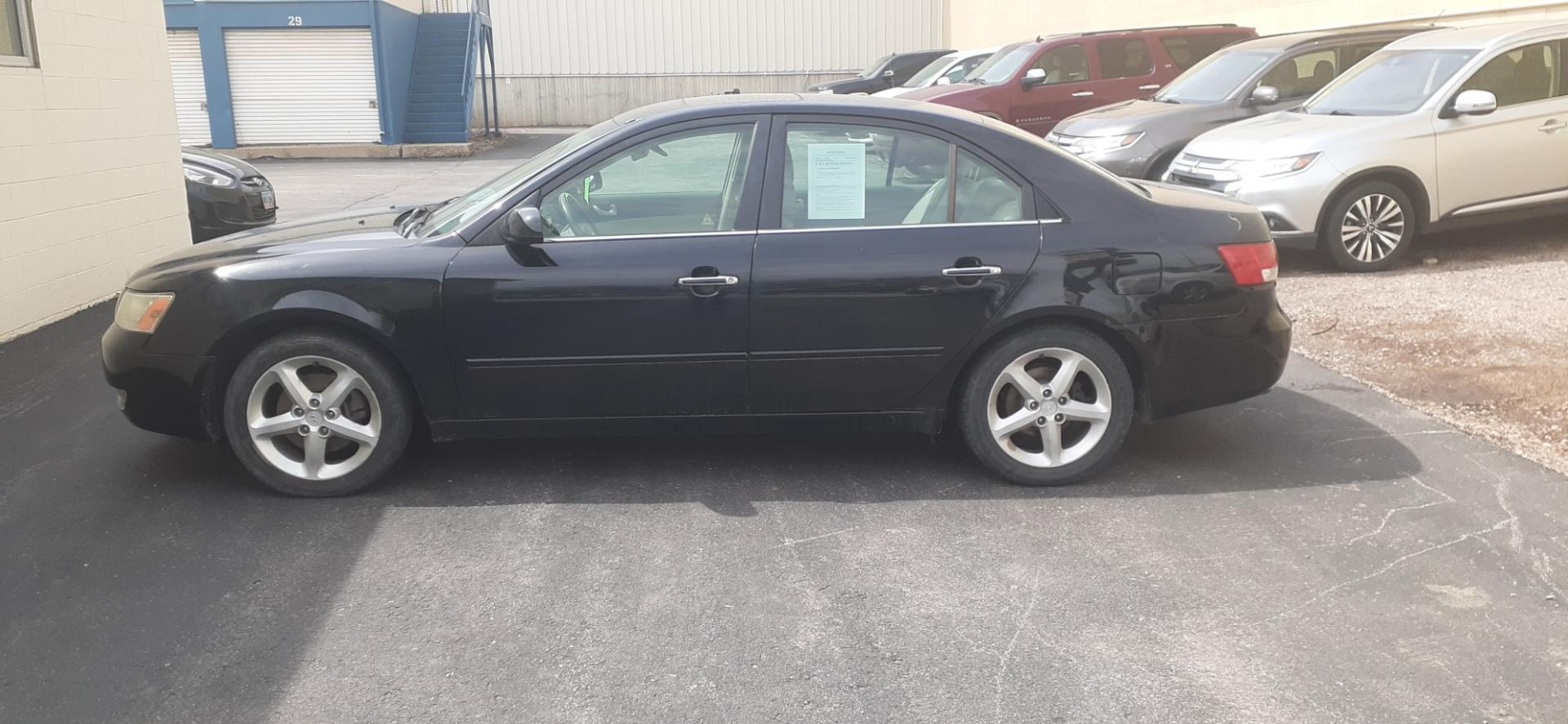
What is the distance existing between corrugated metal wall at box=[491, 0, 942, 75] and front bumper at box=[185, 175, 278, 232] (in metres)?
25.1

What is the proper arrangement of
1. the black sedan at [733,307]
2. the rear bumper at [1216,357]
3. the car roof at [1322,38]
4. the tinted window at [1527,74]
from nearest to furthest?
the black sedan at [733,307]
the rear bumper at [1216,357]
the tinted window at [1527,74]
the car roof at [1322,38]

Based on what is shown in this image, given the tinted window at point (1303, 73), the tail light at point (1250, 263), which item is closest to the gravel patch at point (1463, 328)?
the tail light at point (1250, 263)

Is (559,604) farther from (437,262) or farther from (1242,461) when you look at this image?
(1242,461)

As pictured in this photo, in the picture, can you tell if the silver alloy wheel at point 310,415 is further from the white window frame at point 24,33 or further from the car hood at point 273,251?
the white window frame at point 24,33

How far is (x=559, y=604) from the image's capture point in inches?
160

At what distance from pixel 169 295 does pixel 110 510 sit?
0.84 metres

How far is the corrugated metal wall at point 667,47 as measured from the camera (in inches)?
1410

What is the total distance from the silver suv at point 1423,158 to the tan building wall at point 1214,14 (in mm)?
1765

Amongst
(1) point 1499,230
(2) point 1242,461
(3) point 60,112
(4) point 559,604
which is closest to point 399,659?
(4) point 559,604

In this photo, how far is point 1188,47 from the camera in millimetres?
15656

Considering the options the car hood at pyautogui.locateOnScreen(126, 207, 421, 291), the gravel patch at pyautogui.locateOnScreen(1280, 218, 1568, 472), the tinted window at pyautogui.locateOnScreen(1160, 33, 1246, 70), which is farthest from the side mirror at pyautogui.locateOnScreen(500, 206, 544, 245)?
the tinted window at pyautogui.locateOnScreen(1160, 33, 1246, 70)

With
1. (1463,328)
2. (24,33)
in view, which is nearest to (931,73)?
(1463,328)

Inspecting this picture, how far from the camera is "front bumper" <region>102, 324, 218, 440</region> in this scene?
16.1ft

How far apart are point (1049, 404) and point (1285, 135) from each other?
5544 millimetres
